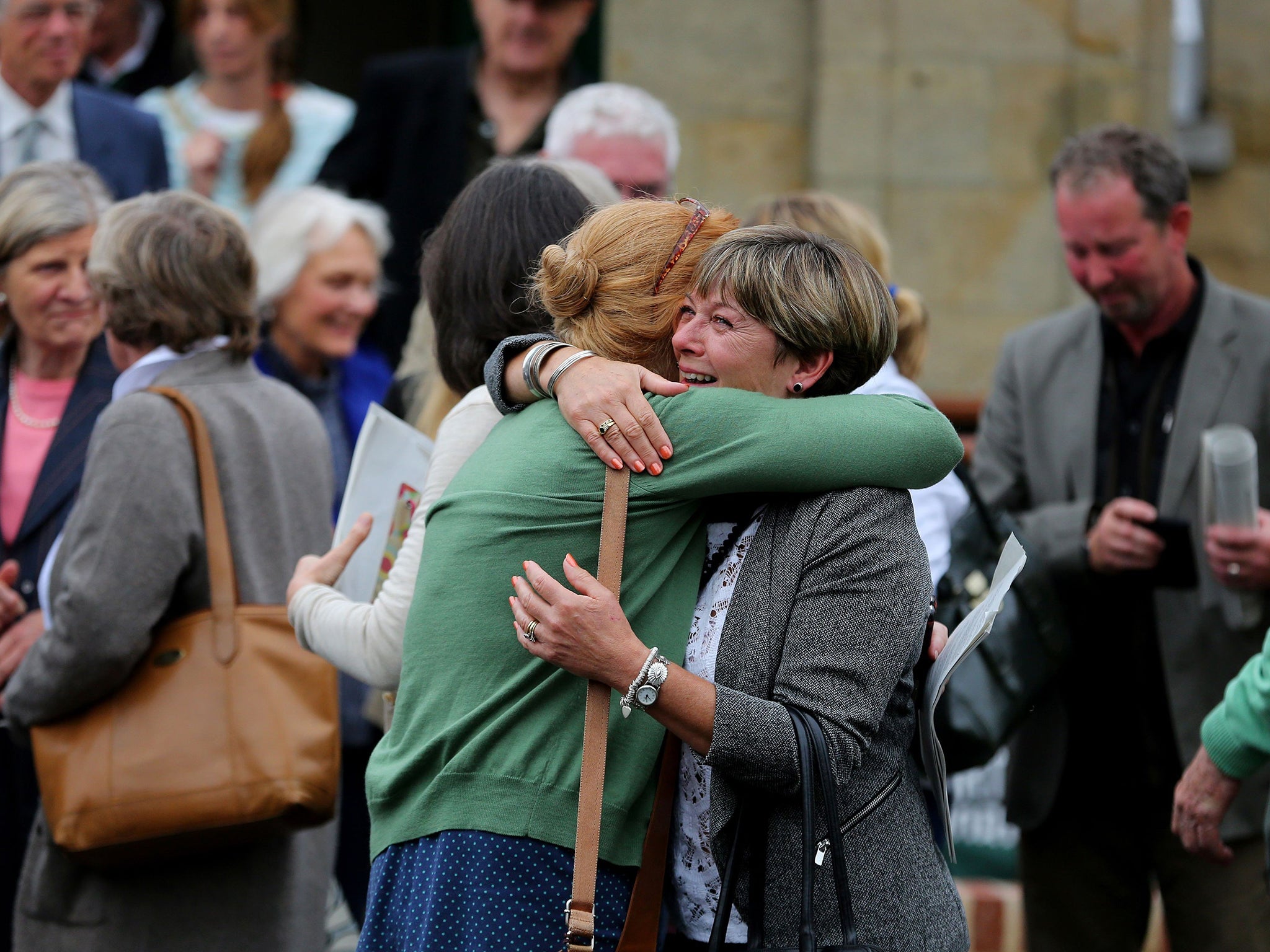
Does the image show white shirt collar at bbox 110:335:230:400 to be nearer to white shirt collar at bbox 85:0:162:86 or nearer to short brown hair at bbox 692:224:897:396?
short brown hair at bbox 692:224:897:396

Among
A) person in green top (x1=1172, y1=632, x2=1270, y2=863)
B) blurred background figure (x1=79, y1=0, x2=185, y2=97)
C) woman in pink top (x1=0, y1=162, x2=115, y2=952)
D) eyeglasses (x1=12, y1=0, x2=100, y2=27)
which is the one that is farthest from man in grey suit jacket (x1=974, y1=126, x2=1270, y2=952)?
blurred background figure (x1=79, y1=0, x2=185, y2=97)


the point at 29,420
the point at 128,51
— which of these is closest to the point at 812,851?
the point at 29,420

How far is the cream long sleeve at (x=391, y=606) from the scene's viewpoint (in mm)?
2428

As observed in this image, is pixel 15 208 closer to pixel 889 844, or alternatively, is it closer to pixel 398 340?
pixel 398 340

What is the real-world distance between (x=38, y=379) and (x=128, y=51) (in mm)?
3244

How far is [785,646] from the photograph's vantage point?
2127 mm

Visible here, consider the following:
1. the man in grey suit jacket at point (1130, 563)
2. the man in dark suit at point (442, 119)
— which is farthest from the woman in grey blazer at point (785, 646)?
the man in dark suit at point (442, 119)

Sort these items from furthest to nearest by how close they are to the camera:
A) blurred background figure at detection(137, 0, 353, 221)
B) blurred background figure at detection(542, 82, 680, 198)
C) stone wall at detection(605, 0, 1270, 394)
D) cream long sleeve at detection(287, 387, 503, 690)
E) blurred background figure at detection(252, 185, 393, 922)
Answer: stone wall at detection(605, 0, 1270, 394)
blurred background figure at detection(137, 0, 353, 221)
blurred background figure at detection(252, 185, 393, 922)
blurred background figure at detection(542, 82, 680, 198)
cream long sleeve at detection(287, 387, 503, 690)

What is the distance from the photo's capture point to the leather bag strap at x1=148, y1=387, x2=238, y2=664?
116 inches

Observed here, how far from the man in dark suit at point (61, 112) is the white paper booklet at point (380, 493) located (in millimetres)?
2439

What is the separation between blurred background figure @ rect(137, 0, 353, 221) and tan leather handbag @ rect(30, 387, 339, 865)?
8.82ft

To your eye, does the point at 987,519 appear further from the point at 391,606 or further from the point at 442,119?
the point at 442,119

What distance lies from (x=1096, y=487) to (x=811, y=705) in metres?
2.26

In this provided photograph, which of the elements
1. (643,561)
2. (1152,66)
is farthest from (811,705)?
(1152,66)
